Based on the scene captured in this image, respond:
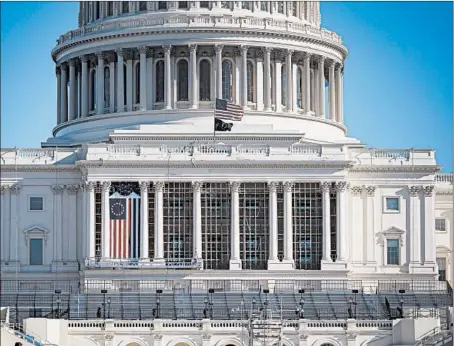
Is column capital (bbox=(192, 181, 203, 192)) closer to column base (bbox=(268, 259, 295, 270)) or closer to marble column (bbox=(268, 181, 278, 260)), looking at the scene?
marble column (bbox=(268, 181, 278, 260))

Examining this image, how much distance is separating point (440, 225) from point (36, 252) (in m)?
31.0

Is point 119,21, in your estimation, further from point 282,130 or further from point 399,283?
point 399,283

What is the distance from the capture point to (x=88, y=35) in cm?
14275

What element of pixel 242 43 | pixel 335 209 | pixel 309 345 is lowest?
pixel 309 345

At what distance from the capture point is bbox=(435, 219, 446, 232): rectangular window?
139 meters

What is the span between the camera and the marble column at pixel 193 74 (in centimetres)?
13950

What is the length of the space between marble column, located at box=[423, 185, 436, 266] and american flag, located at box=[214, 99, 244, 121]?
15.0 m

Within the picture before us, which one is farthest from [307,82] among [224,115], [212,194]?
[212,194]

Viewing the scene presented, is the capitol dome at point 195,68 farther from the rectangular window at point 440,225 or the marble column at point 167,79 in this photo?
the rectangular window at point 440,225

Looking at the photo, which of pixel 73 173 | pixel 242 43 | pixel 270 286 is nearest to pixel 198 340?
pixel 270 286

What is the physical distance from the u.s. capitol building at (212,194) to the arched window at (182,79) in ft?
0.25

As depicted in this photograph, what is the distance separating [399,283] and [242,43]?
2498cm

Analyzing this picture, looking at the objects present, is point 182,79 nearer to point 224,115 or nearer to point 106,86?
point 106,86

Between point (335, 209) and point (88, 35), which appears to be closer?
point (335, 209)
